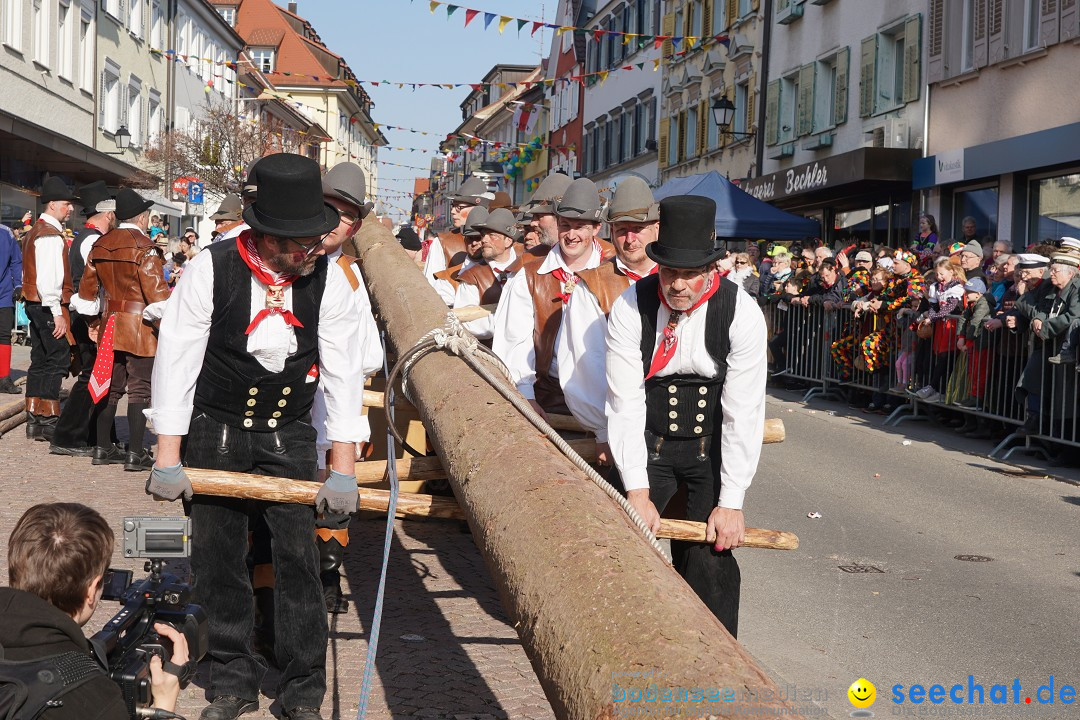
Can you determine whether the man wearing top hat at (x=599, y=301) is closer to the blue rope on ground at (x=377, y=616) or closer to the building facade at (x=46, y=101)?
the blue rope on ground at (x=377, y=616)

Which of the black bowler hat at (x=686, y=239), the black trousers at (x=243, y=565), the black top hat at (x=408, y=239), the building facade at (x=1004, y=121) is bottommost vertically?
the black trousers at (x=243, y=565)

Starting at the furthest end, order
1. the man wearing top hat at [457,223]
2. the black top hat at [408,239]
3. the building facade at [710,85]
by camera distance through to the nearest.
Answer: the building facade at [710,85] → the black top hat at [408,239] → the man wearing top hat at [457,223]

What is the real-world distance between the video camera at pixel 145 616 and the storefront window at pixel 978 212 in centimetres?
1625

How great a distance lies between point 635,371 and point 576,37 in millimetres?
49349


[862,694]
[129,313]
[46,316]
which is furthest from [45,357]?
[862,694]

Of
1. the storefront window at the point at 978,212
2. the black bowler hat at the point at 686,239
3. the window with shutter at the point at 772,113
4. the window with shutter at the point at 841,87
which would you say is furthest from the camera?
the window with shutter at the point at 772,113

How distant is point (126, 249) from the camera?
31.4 feet

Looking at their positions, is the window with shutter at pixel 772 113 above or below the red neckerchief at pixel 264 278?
above

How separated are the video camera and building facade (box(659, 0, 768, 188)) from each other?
24.2 meters

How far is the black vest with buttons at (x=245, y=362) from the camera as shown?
14.5ft

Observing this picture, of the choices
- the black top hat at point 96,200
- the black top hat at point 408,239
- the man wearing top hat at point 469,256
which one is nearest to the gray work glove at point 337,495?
the man wearing top hat at point 469,256

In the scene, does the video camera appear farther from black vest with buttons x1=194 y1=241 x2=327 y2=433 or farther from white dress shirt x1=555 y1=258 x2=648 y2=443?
white dress shirt x1=555 y1=258 x2=648 y2=443

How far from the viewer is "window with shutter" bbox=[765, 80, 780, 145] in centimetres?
2828

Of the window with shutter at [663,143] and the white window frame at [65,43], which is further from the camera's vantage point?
the window with shutter at [663,143]
